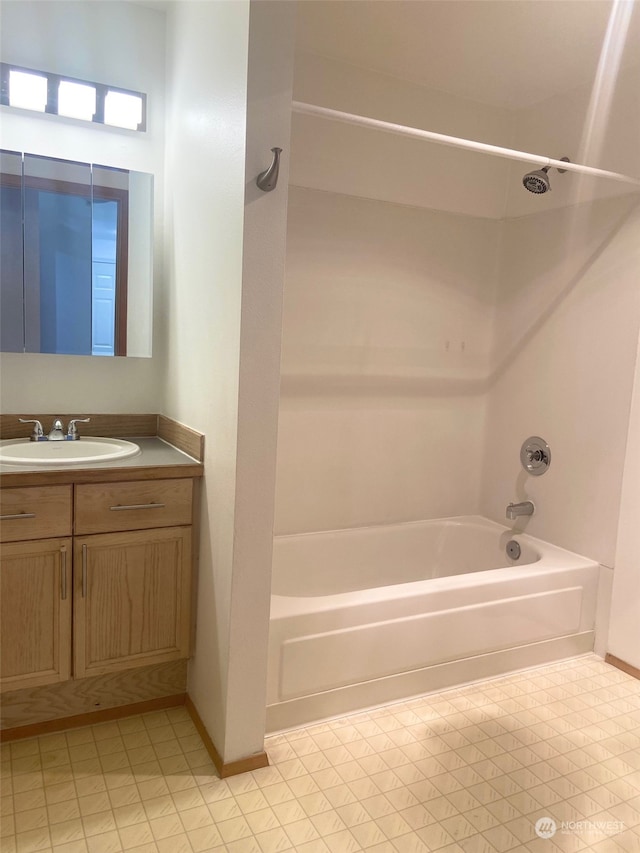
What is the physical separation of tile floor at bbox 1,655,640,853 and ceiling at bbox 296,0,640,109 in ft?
8.09

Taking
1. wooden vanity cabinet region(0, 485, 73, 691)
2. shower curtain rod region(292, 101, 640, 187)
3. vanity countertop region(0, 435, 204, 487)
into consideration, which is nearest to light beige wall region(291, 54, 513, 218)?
shower curtain rod region(292, 101, 640, 187)

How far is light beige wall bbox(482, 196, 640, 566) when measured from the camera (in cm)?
262

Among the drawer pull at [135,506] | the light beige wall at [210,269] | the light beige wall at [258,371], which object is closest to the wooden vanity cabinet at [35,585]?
the drawer pull at [135,506]

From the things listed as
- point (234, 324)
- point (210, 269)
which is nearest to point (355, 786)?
point (234, 324)

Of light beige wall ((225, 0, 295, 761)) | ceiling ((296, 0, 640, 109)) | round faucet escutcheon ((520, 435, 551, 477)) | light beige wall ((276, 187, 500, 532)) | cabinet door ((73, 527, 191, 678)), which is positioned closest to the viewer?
light beige wall ((225, 0, 295, 761))

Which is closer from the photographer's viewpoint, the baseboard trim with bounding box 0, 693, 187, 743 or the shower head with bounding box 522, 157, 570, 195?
the baseboard trim with bounding box 0, 693, 187, 743

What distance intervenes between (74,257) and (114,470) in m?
0.86

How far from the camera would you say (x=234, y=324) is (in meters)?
1.76

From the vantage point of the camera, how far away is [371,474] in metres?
3.04

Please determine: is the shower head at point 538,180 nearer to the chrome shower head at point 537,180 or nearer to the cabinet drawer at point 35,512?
the chrome shower head at point 537,180

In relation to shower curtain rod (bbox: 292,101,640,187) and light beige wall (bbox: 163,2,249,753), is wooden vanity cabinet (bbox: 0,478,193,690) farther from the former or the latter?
shower curtain rod (bbox: 292,101,640,187)

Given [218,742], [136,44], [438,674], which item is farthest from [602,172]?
[218,742]

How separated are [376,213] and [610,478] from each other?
5.05 feet

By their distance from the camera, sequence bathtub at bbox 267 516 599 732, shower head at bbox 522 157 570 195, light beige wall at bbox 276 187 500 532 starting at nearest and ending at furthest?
bathtub at bbox 267 516 599 732, shower head at bbox 522 157 570 195, light beige wall at bbox 276 187 500 532
